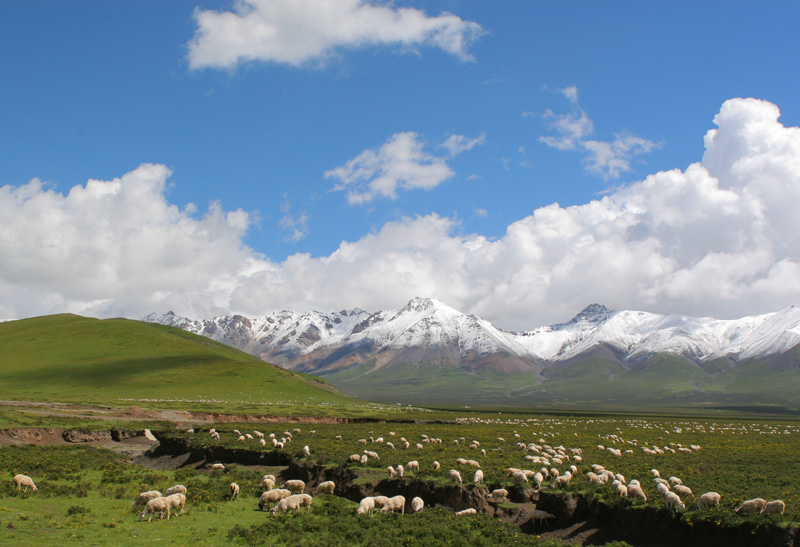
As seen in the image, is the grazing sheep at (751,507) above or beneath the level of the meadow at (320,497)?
above

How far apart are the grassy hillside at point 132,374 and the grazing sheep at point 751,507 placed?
10515cm

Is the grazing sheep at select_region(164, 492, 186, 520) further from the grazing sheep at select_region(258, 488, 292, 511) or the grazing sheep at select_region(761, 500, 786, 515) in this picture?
the grazing sheep at select_region(761, 500, 786, 515)

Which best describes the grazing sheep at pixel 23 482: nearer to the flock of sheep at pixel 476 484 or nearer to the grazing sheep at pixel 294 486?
the flock of sheep at pixel 476 484

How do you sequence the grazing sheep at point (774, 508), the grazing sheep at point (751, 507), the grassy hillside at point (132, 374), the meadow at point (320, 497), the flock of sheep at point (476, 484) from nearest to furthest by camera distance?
the meadow at point (320, 497) < the grazing sheep at point (774, 508) < the grazing sheep at point (751, 507) < the flock of sheep at point (476, 484) < the grassy hillside at point (132, 374)

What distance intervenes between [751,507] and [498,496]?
11.6 metres

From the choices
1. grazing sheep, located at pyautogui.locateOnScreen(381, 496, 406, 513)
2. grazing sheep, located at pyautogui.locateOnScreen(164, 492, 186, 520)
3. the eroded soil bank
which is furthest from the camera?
grazing sheep, located at pyautogui.locateOnScreen(381, 496, 406, 513)

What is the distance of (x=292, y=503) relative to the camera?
81.4 feet

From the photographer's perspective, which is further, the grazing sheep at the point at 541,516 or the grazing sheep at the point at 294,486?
the grazing sheep at the point at 294,486

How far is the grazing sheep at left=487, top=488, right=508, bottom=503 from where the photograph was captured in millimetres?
27875

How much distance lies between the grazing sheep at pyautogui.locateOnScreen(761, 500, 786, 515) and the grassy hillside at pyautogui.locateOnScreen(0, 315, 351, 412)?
106 metres

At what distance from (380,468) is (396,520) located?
11.1 meters

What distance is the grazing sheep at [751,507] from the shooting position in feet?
72.8

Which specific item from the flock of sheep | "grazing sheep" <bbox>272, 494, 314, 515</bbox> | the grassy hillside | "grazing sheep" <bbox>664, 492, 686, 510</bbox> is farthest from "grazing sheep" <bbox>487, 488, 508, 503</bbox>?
the grassy hillside

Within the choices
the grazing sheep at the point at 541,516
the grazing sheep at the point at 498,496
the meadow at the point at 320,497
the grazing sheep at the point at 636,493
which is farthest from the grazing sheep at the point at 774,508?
the grazing sheep at the point at 498,496
